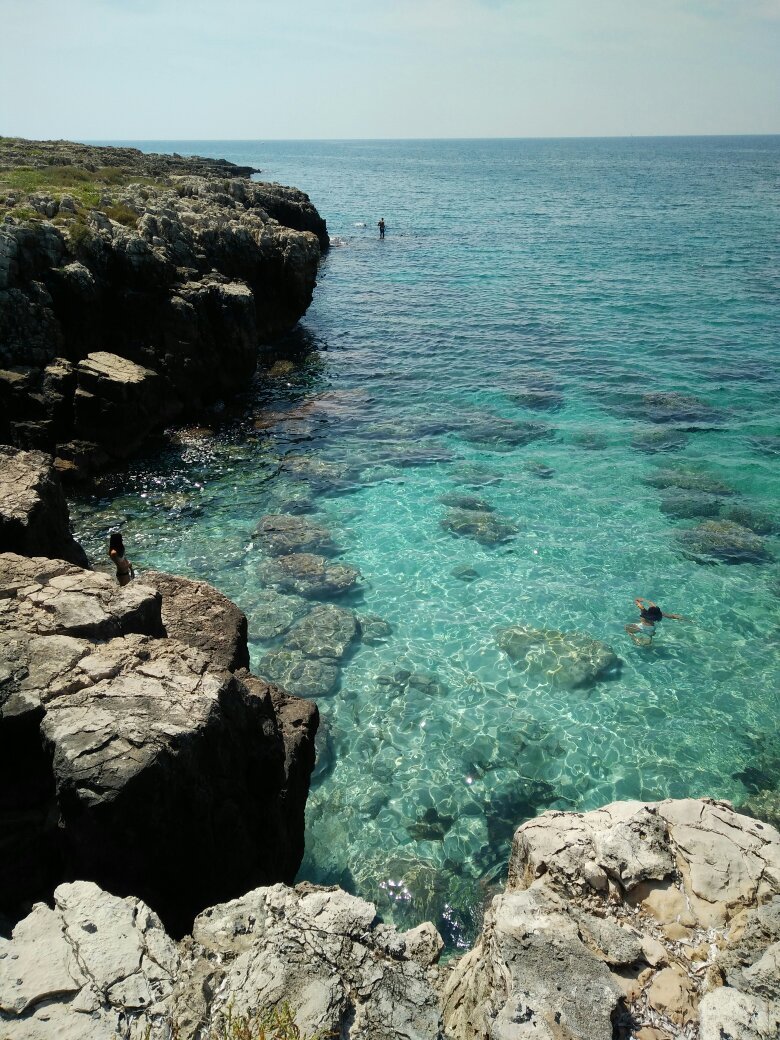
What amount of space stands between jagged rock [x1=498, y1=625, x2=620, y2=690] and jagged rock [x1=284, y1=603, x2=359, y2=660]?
14.0ft

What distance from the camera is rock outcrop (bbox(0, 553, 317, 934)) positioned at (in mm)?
7941

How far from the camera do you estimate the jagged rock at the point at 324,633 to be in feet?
57.1

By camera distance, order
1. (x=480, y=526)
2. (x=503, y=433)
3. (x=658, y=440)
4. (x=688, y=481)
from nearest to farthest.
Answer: (x=480, y=526), (x=688, y=481), (x=658, y=440), (x=503, y=433)

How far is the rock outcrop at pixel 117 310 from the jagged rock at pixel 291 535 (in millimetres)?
7452

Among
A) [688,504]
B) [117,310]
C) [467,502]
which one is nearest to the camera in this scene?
[688,504]

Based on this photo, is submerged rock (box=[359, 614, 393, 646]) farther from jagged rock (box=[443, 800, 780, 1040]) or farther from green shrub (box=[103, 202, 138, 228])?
green shrub (box=[103, 202, 138, 228])

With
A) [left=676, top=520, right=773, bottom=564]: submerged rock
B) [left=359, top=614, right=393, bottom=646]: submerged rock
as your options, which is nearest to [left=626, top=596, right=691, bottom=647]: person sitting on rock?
[left=676, top=520, right=773, bottom=564]: submerged rock

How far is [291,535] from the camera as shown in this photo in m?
22.2

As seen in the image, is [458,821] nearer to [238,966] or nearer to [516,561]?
[238,966]

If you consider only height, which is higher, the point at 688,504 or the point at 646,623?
the point at 688,504

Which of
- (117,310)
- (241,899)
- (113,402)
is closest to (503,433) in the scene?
(113,402)

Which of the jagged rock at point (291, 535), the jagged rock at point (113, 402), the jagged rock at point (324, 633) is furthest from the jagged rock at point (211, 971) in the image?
the jagged rock at point (113, 402)

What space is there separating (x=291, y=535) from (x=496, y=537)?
710cm

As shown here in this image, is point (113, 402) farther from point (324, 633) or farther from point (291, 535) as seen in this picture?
point (324, 633)
